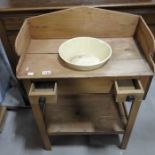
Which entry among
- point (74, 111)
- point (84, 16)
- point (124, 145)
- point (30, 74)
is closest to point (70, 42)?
point (84, 16)

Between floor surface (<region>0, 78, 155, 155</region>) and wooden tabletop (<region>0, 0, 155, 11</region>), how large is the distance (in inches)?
30.0

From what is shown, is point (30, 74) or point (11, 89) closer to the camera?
point (30, 74)

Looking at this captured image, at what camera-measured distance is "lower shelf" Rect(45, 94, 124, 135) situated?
108cm

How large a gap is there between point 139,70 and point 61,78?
33 centimetres

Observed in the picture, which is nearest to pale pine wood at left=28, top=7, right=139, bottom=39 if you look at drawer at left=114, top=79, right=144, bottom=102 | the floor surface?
drawer at left=114, top=79, right=144, bottom=102

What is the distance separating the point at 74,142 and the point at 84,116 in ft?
0.71

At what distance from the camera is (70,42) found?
979 millimetres

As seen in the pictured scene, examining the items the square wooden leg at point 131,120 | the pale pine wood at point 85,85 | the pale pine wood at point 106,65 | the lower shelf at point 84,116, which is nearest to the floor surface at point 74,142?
the square wooden leg at point 131,120

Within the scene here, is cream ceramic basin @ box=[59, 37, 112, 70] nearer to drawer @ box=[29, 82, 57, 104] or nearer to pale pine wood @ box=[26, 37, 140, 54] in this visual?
pale pine wood @ box=[26, 37, 140, 54]

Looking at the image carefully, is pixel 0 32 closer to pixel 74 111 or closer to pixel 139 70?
pixel 74 111

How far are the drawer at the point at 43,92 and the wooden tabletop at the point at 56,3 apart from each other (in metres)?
0.44

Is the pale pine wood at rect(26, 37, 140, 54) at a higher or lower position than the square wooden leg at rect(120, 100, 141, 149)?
higher

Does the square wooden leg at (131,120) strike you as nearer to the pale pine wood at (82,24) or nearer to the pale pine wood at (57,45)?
the pale pine wood at (57,45)

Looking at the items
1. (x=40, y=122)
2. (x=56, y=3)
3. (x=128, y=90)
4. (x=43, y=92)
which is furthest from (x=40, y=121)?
(x=56, y=3)
